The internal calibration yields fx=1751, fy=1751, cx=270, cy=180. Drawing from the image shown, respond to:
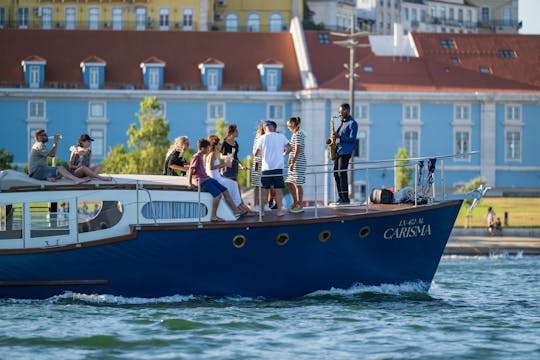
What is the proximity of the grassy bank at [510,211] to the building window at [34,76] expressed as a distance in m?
22.1

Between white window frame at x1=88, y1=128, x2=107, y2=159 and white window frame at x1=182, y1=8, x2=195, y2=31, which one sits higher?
white window frame at x1=182, y1=8, x2=195, y2=31

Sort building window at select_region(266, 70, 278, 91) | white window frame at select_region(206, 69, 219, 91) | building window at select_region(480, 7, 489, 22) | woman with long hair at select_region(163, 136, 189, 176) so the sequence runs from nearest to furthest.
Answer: woman with long hair at select_region(163, 136, 189, 176) < white window frame at select_region(206, 69, 219, 91) < building window at select_region(266, 70, 278, 91) < building window at select_region(480, 7, 489, 22)

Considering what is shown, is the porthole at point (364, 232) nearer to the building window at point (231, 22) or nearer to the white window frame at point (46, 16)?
the white window frame at point (46, 16)

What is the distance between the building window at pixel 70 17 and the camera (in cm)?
10425

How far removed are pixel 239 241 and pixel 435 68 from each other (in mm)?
58364

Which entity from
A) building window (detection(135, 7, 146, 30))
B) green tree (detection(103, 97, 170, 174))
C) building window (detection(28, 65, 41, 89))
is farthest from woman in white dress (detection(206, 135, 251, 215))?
building window (detection(135, 7, 146, 30))

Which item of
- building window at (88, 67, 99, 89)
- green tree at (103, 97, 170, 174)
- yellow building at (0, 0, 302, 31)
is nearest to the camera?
green tree at (103, 97, 170, 174)

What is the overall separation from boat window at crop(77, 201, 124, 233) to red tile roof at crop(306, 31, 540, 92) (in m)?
55.8

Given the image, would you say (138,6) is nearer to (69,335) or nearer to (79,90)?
(79,90)

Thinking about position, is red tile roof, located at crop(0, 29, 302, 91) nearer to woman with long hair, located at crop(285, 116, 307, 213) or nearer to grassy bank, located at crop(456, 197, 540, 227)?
grassy bank, located at crop(456, 197, 540, 227)

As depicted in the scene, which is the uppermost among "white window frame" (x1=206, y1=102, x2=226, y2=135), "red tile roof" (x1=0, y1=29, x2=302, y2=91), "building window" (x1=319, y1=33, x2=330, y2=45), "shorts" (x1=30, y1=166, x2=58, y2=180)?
"building window" (x1=319, y1=33, x2=330, y2=45)

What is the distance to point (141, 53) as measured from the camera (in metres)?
85.3

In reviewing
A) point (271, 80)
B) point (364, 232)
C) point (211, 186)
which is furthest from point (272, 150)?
point (271, 80)

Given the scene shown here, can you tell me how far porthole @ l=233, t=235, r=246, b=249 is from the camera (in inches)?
1078
